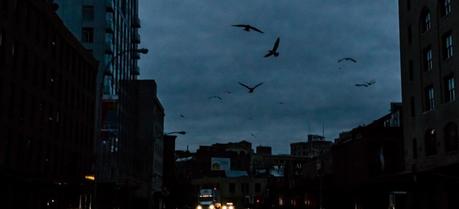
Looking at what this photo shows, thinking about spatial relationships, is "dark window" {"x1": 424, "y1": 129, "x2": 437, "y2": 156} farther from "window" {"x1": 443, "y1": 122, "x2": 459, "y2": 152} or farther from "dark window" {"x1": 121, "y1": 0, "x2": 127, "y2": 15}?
"dark window" {"x1": 121, "y1": 0, "x2": 127, "y2": 15}

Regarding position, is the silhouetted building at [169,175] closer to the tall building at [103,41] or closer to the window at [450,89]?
the tall building at [103,41]

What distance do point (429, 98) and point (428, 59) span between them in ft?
10.3

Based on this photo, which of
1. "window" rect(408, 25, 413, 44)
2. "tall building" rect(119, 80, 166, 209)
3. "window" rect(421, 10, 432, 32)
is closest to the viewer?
"window" rect(421, 10, 432, 32)

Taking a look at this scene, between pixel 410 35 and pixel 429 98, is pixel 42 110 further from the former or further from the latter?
pixel 410 35

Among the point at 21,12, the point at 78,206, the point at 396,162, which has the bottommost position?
the point at 78,206

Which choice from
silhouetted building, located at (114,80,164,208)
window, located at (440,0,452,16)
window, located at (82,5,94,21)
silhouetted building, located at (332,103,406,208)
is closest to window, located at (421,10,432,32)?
window, located at (440,0,452,16)

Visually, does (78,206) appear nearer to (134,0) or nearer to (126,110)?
(126,110)

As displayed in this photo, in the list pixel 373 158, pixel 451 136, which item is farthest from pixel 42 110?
pixel 373 158

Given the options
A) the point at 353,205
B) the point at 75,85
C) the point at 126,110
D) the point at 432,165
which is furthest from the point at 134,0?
the point at 432,165

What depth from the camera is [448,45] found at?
160 ft

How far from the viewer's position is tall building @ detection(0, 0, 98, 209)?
41.8 m

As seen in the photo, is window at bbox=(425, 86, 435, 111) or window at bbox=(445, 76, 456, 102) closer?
window at bbox=(445, 76, 456, 102)

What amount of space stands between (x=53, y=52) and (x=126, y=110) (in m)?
36.0

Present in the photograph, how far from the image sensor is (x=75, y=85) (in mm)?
62844
